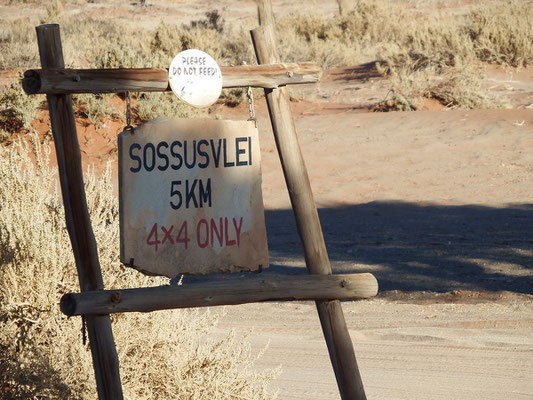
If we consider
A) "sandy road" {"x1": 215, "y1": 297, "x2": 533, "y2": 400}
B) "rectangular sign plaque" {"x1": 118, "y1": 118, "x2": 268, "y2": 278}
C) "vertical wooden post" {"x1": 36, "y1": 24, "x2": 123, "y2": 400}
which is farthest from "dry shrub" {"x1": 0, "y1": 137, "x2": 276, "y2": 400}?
"rectangular sign plaque" {"x1": 118, "y1": 118, "x2": 268, "y2": 278}

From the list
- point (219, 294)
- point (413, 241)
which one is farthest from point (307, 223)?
point (413, 241)

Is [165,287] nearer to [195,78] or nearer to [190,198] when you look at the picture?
[190,198]

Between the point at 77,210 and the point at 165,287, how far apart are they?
482 mm

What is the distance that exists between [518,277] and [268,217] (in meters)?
4.32

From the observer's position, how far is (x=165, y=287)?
316 centimetres

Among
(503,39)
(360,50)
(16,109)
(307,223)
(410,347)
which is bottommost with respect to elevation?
(410,347)

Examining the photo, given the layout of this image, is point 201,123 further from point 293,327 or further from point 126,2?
point 126,2

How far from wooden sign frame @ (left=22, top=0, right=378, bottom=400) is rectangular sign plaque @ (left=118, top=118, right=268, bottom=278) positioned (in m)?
0.12

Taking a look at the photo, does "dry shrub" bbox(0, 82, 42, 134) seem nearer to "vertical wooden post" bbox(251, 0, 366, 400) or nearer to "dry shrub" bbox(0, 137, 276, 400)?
"dry shrub" bbox(0, 137, 276, 400)

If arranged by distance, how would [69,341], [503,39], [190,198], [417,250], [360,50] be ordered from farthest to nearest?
[360,50] → [503,39] → [417,250] → [69,341] → [190,198]

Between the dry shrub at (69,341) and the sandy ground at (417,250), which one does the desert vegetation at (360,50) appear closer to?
the sandy ground at (417,250)

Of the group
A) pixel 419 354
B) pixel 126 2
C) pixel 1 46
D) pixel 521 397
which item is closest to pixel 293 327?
pixel 419 354

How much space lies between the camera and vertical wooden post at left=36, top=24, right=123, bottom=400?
3086 millimetres

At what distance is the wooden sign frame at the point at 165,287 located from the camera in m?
3.08
